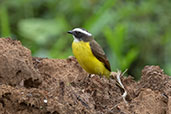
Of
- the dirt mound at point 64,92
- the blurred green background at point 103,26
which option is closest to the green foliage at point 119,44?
the blurred green background at point 103,26

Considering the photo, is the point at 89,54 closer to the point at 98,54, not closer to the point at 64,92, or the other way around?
the point at 98,54

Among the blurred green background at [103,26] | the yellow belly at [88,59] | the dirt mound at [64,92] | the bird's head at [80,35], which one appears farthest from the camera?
the blurred green background at [103,26]

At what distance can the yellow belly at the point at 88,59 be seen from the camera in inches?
247

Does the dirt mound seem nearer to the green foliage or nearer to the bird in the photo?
the bird

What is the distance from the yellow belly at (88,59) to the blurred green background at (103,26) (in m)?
2.38

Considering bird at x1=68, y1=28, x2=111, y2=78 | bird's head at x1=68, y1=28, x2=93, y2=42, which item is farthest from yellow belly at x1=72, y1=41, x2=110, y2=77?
bird's head at x1=68, y1=28, x2=93, y2=42

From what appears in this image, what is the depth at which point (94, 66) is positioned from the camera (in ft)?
21.2

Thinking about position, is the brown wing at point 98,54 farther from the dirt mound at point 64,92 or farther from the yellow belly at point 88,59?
the dirt mound at point 64,92

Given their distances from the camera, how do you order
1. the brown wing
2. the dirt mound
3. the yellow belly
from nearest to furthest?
the dirt mound
the yellow belly
the brown wing

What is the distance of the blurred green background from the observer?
946cm

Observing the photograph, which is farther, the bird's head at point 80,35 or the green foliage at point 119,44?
the green foliage at point 119,44

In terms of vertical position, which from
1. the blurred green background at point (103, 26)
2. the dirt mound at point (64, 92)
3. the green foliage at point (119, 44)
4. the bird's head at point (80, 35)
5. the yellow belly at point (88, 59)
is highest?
the blurred green background at point (103, 26)

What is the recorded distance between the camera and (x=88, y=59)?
6387 mm

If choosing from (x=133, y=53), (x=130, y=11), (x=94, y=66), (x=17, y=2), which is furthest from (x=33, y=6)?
(x=94, y=66)
